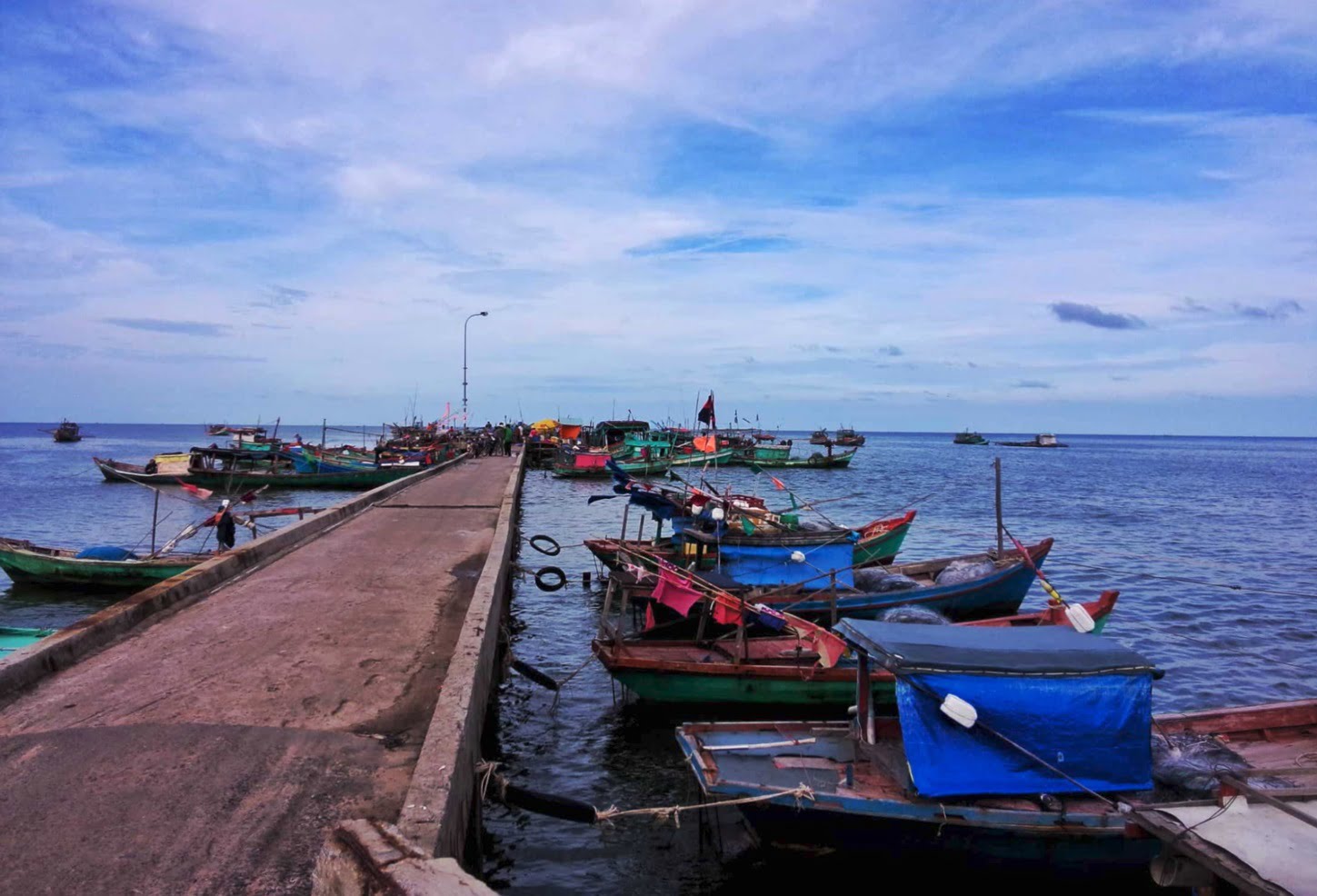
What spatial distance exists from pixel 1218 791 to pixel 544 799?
5050mm

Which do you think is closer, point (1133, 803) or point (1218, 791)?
point (1218, 791)

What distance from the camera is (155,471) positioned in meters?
43.2

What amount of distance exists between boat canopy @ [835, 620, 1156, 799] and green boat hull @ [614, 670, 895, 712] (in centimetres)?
350

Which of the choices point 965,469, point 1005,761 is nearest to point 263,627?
point 1005,761

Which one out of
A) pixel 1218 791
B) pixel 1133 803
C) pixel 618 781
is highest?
pixel 1218 791

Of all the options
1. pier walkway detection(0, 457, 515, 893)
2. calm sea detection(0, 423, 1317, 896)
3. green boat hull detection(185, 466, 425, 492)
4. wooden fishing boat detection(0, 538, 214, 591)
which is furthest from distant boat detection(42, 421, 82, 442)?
pier walkway detection(0, 457, 515, 893)

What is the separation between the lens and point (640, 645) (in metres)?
12.0

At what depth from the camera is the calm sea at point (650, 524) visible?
8.09 meters

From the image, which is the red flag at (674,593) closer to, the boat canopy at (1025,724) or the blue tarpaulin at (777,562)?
the boat canopy at (1025,724)

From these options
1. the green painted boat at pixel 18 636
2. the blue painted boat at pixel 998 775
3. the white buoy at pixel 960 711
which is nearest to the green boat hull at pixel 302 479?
the green painted boat at pixel 18 636

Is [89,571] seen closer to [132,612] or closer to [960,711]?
[132,612]

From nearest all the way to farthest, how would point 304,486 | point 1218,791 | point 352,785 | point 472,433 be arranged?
point 352,785 → point 1218,791 → point 304,486 → point 472,433

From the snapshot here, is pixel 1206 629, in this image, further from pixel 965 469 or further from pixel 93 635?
pixel 965 469

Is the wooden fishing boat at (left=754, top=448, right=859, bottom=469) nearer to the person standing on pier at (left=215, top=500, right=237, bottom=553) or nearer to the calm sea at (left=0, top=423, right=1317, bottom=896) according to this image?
the calm sea at (left=0, top=423, right=1317, bottom=896)
